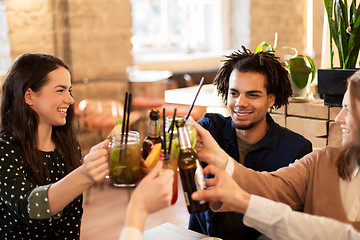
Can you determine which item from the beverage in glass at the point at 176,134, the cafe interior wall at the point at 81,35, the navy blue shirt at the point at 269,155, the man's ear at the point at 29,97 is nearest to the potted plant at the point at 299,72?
the navy blue shirt at the point at 269,155

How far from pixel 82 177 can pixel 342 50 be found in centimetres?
153

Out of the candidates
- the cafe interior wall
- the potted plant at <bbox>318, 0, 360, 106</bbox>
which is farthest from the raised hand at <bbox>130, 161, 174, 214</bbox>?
the cafe interior wall

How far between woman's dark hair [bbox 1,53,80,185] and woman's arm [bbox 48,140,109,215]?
10.8 inches

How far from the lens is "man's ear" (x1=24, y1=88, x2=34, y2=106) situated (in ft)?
6.24

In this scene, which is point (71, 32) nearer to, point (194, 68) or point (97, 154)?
point (194, 68)

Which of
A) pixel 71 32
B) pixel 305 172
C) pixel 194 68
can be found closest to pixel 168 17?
pixel 194 68

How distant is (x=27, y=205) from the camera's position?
163cm

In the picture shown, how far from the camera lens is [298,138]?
7.08 ft

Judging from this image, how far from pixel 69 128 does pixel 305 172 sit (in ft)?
3.30

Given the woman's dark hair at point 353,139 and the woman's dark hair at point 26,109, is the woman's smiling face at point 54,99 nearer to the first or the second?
the woman's dark hair at point 26,109

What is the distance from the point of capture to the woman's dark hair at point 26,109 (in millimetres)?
1856

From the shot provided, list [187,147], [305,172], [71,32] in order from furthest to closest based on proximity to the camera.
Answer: [71,32] → [305,172] → [187,147]

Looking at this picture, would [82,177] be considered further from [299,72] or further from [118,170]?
[299,72]

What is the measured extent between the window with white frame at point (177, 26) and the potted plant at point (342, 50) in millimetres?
3936
